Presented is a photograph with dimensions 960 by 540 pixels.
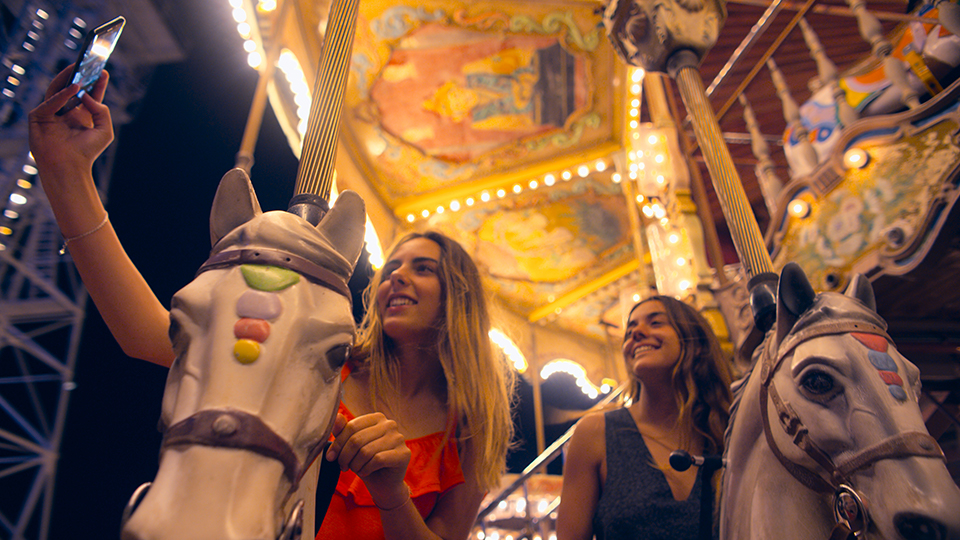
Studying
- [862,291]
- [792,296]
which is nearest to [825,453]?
[792,296]

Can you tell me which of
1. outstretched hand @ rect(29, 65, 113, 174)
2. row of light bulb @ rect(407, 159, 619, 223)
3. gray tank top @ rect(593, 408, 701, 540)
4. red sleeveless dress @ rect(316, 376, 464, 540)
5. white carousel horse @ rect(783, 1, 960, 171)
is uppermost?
row of light bulb @ rect(407, 159, 619, 223)

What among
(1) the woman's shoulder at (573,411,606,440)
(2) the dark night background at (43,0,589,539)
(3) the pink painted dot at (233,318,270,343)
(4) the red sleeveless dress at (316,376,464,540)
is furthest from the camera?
(2) the dark night background at (43,0,589,539)

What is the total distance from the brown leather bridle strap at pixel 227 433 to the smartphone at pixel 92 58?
0.73 metres

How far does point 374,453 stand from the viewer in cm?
80

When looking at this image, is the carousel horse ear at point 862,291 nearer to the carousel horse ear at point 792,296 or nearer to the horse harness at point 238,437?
the carousel horse ear at point 792,296

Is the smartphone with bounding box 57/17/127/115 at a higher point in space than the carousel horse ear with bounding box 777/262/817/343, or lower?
higher

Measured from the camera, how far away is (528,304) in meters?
8.91

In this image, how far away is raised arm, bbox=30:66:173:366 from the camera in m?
0.86

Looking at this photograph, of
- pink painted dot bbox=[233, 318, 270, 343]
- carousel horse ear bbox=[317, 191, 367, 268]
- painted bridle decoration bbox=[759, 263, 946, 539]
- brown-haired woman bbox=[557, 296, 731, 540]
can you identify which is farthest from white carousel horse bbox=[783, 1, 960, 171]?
pink painted dot bbox=[233, 318, 270, 343]

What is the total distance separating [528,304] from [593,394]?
2303 millimetres

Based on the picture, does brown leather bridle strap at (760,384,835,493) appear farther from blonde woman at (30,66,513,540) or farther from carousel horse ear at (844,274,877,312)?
blonde woman at (30,66,513,540)

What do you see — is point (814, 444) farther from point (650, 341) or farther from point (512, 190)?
point (512, 190)

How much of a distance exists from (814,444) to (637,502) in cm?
72

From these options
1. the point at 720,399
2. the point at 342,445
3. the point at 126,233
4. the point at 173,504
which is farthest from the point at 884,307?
the point at 126,233
